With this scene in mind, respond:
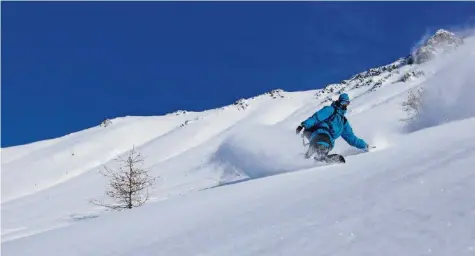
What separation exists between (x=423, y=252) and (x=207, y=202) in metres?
3.94

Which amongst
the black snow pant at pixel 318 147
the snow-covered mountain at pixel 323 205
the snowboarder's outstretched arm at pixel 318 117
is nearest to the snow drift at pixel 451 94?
the snow-covered mountain at pixel 323 205

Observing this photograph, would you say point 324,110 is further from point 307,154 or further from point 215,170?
point 215,170

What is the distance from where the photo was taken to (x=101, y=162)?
39.5m

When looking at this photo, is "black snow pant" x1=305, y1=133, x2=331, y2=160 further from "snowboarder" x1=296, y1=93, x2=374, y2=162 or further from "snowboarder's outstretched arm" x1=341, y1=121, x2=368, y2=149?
"snowboarder's outstretched arm" x1=341, y1=121, x2=368, y2=149

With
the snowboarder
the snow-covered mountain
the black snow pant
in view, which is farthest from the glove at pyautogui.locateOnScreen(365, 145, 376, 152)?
the black snow pant

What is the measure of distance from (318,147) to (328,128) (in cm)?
49

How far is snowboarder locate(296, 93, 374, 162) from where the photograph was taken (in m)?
9.16

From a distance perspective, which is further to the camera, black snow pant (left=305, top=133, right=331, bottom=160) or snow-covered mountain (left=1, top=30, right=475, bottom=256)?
black snow pant (left=305, top=133, right=331, bottom=160)

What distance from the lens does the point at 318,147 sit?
9070mm

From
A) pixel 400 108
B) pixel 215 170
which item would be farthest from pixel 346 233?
pixel 400 108

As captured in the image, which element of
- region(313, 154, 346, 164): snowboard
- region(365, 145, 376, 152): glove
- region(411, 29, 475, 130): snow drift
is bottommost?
region(313, 154, 346, 164): snowboard

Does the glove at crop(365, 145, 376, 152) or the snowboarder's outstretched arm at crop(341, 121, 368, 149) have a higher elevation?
the snowboarder's outstretched arm at crop(341, 121, 368, 149)

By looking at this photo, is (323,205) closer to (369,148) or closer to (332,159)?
(332,159)

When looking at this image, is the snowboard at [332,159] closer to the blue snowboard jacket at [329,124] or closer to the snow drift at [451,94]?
the blue snowboard jacket at [329,124]
